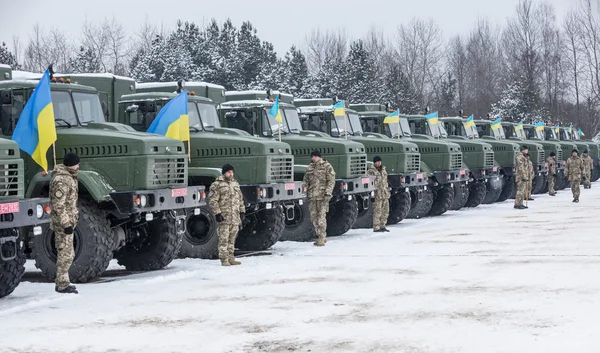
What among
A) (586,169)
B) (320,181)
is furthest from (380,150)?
(586,169)

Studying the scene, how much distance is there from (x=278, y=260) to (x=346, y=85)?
161 ft

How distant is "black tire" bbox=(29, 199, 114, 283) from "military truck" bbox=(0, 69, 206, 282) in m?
0.01

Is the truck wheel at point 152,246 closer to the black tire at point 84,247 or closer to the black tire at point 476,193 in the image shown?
the black tire at point 84,247

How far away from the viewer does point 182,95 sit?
14672 millimetres

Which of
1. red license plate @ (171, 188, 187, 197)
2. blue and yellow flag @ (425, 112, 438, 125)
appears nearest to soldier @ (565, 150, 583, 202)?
blue and yellow flag @ (425, 112, 438, 125)

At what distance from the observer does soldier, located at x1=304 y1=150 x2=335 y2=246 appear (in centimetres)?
1716

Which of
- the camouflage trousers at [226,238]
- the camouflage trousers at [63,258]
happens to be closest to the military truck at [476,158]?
the camouflage trousers at [226,238]

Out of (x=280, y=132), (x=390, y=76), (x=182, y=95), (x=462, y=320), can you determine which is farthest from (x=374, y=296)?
(x=390, y=76)

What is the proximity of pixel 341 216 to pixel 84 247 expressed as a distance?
8209mm

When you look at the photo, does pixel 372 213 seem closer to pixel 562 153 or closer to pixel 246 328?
pixel 246 328

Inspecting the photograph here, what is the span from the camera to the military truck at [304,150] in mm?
17484

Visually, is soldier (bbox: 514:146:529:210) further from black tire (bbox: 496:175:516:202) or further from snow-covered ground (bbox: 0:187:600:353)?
snow-covered ground (bbox: 0:187:600:353)

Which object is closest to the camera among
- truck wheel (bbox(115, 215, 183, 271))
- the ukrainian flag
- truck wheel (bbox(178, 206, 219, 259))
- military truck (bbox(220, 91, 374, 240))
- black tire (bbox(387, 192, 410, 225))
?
truck wheel (bbox(115, 215, 183, 271))

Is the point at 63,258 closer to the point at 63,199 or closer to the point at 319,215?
the point at 63,199
